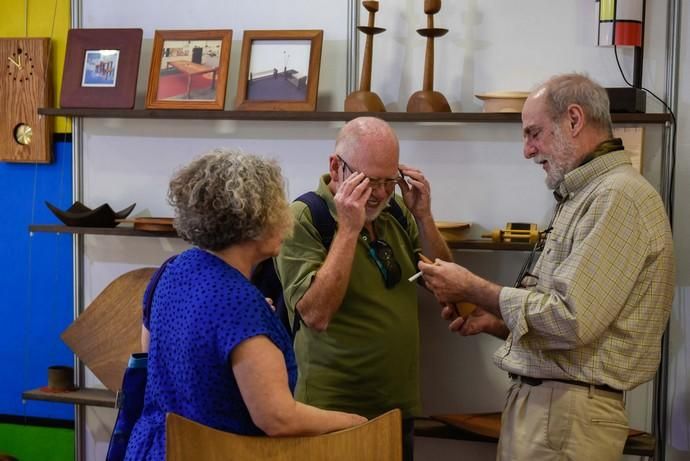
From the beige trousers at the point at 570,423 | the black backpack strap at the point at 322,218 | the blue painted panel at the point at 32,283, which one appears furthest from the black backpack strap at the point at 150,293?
the blue painted panel at the point at 32,283

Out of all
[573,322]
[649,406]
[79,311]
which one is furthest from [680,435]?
[79,311]

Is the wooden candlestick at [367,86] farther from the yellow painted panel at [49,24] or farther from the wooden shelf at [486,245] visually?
the yellow painted panel at [49,24]

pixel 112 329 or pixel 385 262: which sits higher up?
pixel 385 262

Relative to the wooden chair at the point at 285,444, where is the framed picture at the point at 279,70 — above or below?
above

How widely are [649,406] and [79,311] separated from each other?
2235 millimetres

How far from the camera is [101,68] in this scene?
11.8ft

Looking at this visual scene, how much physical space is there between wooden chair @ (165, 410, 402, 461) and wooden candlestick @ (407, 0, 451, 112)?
1.47m

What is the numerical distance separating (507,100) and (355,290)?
919 millimetres

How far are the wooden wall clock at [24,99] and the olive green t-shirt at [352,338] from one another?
1.55 meters

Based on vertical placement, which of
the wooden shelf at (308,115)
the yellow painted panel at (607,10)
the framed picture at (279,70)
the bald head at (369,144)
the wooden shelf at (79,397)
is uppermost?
the yellow painted panel at (607,10)

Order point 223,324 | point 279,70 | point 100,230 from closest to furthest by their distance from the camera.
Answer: point 223,324 → point 279,70 → point 100,230

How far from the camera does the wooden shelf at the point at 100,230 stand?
137 inches

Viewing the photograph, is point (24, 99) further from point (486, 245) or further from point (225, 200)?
point (225, 200)

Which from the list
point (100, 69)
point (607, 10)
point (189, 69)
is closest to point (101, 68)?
point (100, 69)
